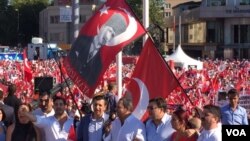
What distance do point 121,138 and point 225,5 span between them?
63.3 metres

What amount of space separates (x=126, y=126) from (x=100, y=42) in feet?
8.53

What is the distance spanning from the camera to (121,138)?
6.34 m

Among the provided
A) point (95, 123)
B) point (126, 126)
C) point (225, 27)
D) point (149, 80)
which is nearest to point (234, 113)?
point (149, 80)

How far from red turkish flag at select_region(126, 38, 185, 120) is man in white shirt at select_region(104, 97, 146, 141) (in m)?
1.19

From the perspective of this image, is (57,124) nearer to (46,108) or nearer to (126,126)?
(46,108)

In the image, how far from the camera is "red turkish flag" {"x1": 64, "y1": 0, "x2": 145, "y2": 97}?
8.39m

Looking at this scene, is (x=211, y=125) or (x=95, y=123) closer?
(x=211, y=125)

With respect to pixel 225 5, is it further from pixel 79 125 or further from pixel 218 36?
pixel 79 125

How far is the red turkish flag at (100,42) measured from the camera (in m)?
8.39

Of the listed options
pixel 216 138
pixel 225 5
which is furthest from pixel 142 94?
pixel 225 5

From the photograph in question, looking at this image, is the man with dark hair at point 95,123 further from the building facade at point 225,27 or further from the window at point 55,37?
the window at point 55,37

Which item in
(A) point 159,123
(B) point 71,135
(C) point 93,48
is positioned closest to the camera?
(A) point 159,123

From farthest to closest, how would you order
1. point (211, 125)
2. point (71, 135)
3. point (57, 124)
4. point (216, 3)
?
point (216, 3) < point (57, 124) < point (71, 135) < point (211, 125)

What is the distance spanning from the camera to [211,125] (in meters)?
5.91
